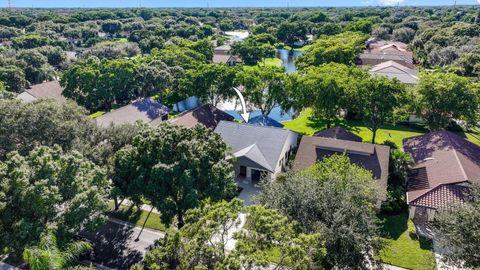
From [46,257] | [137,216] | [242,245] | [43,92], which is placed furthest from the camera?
[43,92]

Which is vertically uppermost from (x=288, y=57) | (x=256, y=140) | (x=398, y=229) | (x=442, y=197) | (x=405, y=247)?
(x=288, y=57)

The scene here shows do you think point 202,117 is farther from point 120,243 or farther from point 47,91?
point 47,91

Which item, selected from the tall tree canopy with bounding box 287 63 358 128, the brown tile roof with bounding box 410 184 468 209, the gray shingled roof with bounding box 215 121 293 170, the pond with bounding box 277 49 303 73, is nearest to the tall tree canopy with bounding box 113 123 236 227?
the gray shingled roof with bounding box 215 121 293 170

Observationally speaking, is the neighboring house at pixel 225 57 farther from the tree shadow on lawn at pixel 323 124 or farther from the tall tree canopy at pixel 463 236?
the tall tree canopy at pixel 463 236

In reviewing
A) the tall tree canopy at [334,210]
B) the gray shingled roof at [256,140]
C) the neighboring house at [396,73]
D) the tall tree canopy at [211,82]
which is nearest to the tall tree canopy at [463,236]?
the tall tree canopy at [334,210]

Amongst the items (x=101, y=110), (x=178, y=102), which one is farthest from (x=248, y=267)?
(x=101, y=110)

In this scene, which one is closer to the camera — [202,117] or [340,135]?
[340,135]

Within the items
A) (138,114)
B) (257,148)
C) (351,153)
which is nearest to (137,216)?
(257,148)
